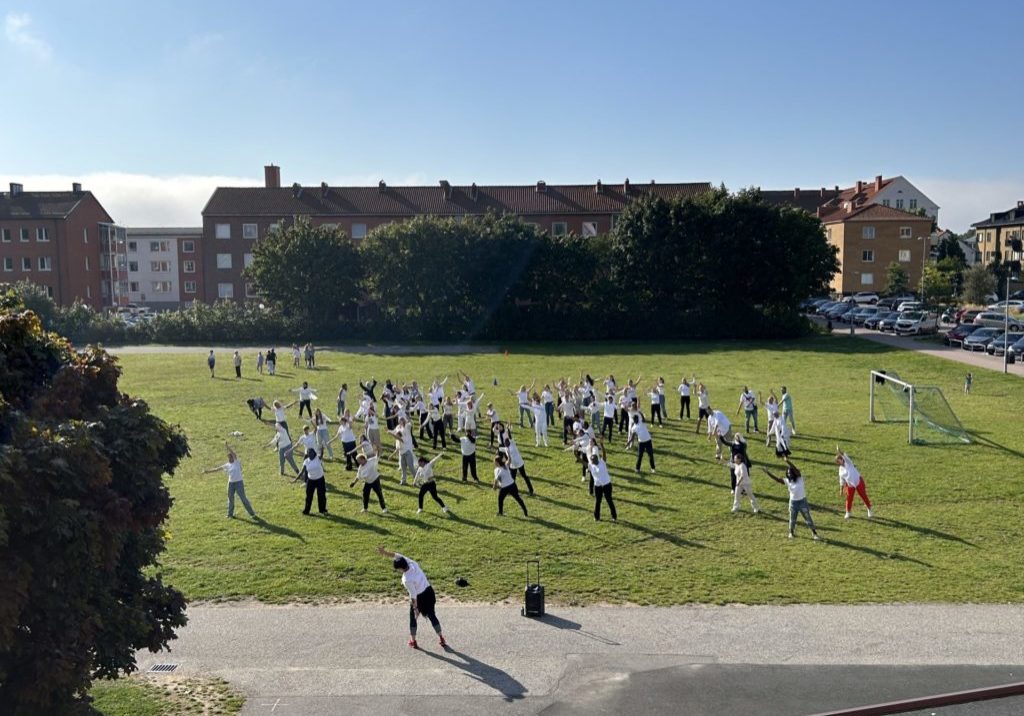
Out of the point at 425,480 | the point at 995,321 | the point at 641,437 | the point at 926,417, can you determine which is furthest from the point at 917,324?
the point at 425,480

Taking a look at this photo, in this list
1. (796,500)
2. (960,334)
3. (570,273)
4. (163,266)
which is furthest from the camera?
(163,266)

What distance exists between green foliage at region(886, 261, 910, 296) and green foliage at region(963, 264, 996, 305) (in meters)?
6.32

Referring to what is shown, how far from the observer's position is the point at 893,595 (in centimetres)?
1291

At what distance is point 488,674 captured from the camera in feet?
35.1

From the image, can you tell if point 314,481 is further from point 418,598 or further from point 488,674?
point 488,674

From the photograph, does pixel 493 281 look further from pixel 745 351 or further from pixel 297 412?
pixel 297 412

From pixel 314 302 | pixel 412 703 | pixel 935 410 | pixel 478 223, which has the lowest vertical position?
pixel 412 703

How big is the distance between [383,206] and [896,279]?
47.5 m

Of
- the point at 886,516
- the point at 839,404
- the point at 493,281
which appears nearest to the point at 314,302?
the point at 493,281

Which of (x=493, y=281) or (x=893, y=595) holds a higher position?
(x=493, y=281)

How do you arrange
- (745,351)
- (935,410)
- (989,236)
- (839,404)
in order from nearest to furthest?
(935,410)
(839,404)
(745,351)
(989,236)

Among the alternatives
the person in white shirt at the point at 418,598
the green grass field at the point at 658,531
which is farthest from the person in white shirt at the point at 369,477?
the person in white shirt at the point at 418,598

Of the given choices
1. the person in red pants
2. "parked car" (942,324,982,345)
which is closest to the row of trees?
"parked car" (942,324,982,345)

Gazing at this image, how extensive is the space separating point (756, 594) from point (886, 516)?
5.36m
